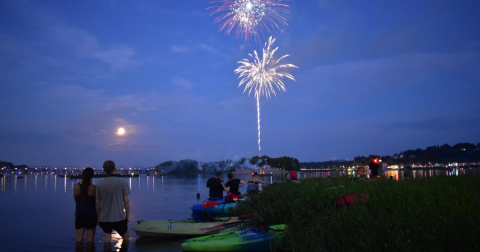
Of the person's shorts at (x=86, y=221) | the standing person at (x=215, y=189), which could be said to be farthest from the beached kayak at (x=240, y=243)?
the standing person at (x=215, y=189)

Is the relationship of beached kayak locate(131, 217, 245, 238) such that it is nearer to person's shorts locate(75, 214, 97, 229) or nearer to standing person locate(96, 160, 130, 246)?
person's shorts locate(75, 214, 97, 229)

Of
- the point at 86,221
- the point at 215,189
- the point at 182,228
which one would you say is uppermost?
the point at 86,221

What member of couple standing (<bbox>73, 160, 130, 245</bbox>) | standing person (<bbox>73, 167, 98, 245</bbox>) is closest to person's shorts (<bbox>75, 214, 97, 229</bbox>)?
standing person (<bbox>73, 167, 98, 245</bbox>)

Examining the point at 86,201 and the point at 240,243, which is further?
the point at 240,243

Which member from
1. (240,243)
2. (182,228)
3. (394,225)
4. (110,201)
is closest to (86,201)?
(110,201)

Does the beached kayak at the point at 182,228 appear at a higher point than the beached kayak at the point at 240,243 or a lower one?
lower

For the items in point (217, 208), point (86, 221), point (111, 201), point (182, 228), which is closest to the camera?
point (111, 201)

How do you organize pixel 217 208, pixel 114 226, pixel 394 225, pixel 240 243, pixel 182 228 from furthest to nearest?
1. pixel 217 208
2. pixel 182 228
3. pixel 240 243
4. pixel 114 226
5. pixel 394 225

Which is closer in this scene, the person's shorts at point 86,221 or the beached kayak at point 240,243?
the person's shorts at point 86,221

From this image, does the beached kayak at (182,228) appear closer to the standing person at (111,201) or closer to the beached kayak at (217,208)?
the beached kayak at (217,208)

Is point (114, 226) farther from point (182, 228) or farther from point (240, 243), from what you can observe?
point (182, 228)

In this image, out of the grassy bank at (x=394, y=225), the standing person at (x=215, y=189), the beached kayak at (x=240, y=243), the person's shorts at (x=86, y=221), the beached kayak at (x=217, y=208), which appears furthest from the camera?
the standing person at (x=215, y=189)

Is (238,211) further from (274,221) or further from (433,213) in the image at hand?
(433,213)

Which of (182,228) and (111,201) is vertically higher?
(111,201)
